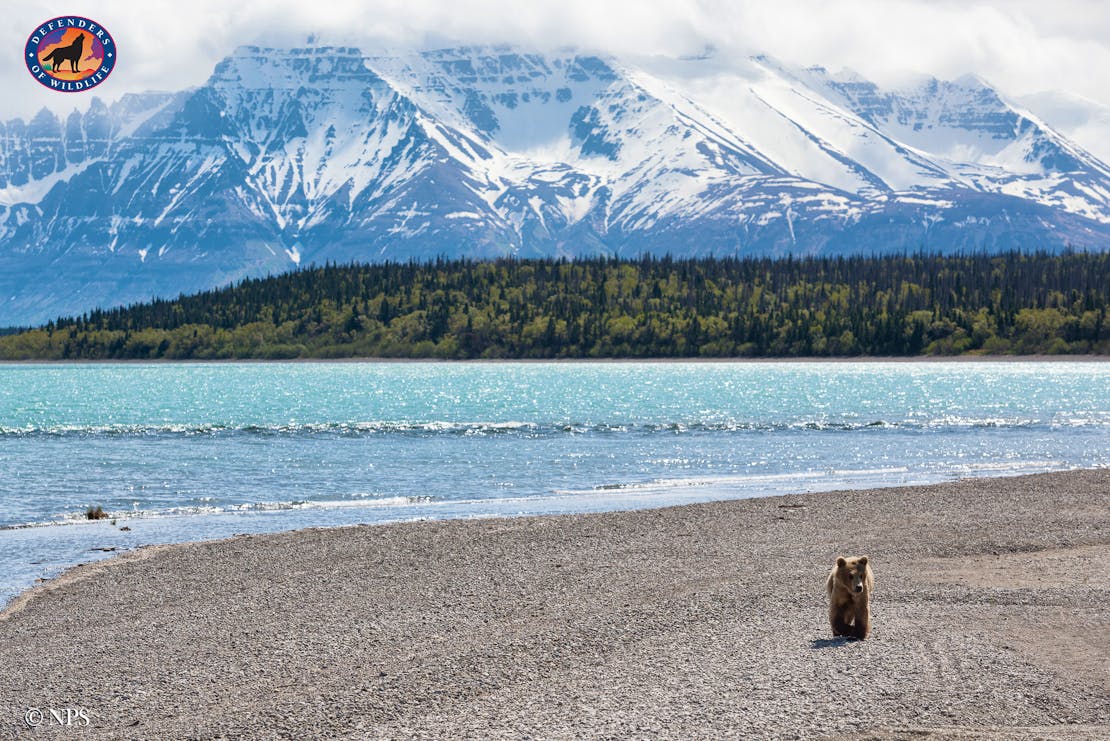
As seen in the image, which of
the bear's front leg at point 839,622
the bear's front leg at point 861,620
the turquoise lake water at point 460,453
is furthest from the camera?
the turquoise lake water at point 460,453

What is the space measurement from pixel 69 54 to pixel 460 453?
24488 mm

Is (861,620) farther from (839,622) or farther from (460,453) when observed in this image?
(460,453)

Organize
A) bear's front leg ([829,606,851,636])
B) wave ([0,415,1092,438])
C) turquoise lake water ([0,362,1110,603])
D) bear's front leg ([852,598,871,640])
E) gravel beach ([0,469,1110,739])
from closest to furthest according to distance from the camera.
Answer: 1. gravel beach ([0,469,1110,739])
2. bear's front leg ([852,598,871,640])
3. bear's front leg ([829,606,851,636])
4. turquoise lake water ([0,362,1110,603])
5. wave ([0,415,1092,438])

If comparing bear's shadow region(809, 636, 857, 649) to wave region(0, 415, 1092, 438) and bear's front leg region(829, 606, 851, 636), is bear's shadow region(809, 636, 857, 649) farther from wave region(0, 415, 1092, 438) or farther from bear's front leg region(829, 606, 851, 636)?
wave region(0, 415, 1092, 438)

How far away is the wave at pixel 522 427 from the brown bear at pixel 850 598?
57646 mm

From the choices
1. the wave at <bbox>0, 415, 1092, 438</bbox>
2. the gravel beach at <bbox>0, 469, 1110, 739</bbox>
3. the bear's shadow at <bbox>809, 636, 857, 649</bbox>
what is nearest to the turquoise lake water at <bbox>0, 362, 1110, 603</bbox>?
the wave at <bbox>0, 415, 1092, 438</bbox>

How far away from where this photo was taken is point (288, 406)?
386 feet

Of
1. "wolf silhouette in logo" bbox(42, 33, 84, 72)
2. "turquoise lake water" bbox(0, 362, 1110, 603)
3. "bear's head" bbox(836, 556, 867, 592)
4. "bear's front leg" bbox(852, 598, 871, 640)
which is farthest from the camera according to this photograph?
"wolf silhouette in logo" bbox(42, 33, 84, 72)

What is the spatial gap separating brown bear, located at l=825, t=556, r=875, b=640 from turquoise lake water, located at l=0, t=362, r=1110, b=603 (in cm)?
1577

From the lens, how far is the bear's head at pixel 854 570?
2017 cm

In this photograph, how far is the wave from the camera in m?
80.8

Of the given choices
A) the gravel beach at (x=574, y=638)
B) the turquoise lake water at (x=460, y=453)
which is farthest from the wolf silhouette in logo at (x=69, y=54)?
the gravel beach at (x=574, y=638)

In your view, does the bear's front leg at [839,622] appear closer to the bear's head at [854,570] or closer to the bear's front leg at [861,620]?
the bear's front leg at [861,620]

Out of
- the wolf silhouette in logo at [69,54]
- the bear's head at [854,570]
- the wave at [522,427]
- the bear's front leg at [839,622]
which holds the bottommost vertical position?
the wave at [522,427]
